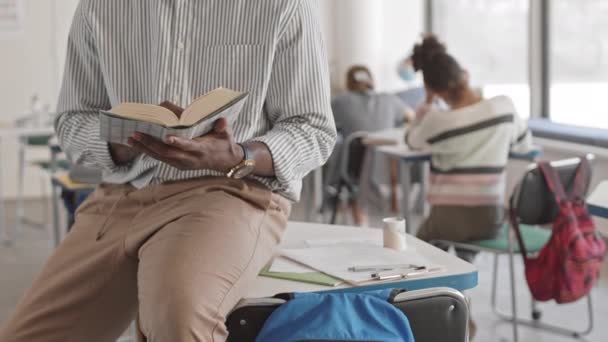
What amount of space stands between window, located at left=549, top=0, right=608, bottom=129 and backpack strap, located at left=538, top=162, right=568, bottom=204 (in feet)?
9.16

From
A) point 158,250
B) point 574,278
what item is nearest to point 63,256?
point 158,250

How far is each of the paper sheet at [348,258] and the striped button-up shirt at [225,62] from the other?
155mm

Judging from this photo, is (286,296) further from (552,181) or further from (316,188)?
(316,188)

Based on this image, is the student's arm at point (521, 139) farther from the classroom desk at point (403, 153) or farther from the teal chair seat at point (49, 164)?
the teal chair seat at point (49, 164)

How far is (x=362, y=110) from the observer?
18.4 feet

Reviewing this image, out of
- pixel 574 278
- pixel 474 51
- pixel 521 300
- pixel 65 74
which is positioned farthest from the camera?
pixel 474 51

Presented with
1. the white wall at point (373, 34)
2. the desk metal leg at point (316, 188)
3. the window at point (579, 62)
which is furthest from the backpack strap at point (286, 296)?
the white wall at point (373, 34)

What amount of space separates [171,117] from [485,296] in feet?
10.2

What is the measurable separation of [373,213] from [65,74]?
186 inches

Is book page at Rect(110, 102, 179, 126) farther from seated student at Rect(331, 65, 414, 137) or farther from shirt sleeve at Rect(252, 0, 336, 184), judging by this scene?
seated student at Rect(331, 65, 414, 137)

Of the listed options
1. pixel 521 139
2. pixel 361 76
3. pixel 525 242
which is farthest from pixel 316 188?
pixel 525 242

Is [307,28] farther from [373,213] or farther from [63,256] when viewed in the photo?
[373,213]

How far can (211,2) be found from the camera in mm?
1865

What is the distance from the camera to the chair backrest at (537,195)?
325 centimetres
